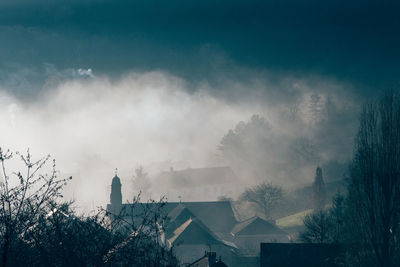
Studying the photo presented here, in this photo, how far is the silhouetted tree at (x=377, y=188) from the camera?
25.7 m

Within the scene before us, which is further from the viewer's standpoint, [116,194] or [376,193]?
[116,194]

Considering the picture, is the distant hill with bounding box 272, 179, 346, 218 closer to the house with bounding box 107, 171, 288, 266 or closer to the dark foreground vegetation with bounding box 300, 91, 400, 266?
the house with bounding box 107, 171, 288, 266

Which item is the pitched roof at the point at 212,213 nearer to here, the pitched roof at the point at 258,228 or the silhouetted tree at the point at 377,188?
the pitched roof at the point at 258,228

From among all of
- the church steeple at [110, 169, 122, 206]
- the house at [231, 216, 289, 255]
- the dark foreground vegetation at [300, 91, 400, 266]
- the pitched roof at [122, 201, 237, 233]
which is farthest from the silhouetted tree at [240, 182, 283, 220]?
the dark foreground vegetation at [300, 91, 400, 266]

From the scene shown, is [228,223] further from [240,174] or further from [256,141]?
[256,141]

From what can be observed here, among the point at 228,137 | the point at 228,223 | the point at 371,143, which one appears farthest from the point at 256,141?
the point at 371,143

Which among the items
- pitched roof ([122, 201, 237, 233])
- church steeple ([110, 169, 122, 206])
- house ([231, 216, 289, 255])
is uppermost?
church steeple ([110, 169, 122, 206])

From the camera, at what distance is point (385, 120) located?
2734 cm

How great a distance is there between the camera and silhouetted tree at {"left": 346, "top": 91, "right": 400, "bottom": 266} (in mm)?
25656

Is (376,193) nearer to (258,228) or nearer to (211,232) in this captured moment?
(211,232)

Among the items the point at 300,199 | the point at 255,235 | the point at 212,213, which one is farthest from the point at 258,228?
the point at 300,199

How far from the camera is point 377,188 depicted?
26.3 m

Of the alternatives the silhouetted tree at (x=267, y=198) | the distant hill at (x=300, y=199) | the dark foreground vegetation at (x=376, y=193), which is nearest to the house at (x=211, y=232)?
the silhouetted tree at (x=267, y=198)

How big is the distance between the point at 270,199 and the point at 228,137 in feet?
116
